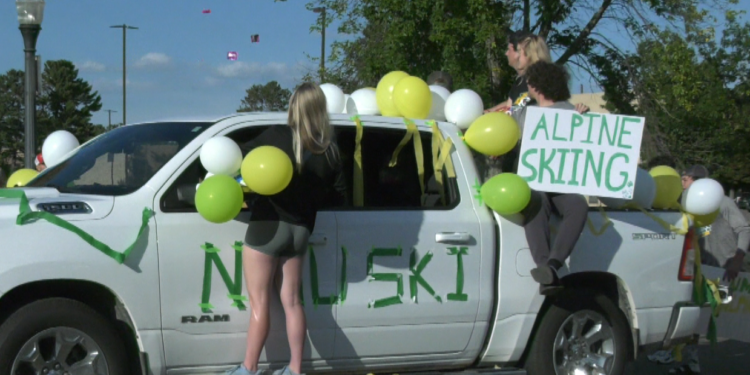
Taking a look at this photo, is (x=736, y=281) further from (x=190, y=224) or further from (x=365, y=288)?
(x=190, y=224)

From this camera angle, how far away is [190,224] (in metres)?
4.56

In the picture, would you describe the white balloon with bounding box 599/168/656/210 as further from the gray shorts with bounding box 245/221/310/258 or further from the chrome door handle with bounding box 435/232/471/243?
the gray shorts with bounding box 245/221/310/258

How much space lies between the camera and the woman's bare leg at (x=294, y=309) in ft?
15.3

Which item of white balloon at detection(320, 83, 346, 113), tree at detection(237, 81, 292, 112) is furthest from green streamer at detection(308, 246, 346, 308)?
tree at detection(237, 81, 292, 112)

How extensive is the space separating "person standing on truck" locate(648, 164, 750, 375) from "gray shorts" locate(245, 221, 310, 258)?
394cm

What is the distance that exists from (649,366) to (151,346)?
5.18 metres

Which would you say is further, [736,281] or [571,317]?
[736,281]

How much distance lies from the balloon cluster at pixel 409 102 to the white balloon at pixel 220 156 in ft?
3.96

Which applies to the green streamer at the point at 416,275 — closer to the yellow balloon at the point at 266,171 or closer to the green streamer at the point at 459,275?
the green streamer at the point at 459,275

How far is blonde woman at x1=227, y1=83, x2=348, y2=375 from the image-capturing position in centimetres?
460

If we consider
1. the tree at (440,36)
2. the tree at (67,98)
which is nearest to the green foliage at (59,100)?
the tree at (67,98)

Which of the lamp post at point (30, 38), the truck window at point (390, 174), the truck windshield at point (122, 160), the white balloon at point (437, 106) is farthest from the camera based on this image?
the lamp post at point (30, 38)

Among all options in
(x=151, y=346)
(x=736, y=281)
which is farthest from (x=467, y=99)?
(x=736, y=281)

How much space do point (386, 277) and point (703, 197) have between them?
242cm
